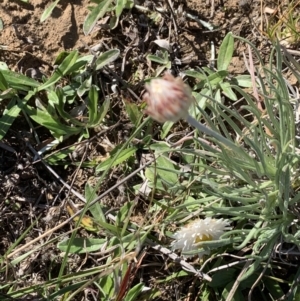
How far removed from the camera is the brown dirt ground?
7.68 ft

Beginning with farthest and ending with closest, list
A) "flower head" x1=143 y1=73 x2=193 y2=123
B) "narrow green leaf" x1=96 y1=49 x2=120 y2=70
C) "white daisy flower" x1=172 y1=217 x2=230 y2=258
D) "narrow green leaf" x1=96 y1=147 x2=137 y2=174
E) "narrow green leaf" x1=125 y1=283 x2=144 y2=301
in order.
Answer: "narrow green leaf" x1=96 y1=49 x2=120 y2=70 < "narrow green leaf" x1=96 y1=147 x2=137 y2=174 < "narrow green leaf" x1=125 y1=283 x2=144 y2=301 < "white daisy flower" x1=172 y1=217 x2=230 y2=258 < "flower head" x1=143 y1=73 x2=193 y2=123

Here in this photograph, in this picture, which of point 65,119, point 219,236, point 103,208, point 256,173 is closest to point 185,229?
point 219,236

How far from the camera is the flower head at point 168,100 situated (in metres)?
1.23

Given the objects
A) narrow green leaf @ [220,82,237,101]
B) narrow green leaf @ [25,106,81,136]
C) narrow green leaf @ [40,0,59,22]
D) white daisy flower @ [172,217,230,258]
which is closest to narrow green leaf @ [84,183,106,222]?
narrow green leaf @ [25,106,81,136]

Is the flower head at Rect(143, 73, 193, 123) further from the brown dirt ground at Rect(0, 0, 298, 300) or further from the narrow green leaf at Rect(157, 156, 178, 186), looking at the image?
the brown dirt ground at Rect(0, 0, 298, 300)

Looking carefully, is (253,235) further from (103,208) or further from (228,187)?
(103,208)

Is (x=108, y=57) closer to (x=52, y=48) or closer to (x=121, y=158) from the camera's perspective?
(x=52, y=48)

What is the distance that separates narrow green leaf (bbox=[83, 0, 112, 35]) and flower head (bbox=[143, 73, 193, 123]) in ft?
3.99

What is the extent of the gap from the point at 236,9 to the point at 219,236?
95 cm

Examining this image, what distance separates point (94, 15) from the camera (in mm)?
2387

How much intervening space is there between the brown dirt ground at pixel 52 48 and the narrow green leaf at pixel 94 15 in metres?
0.05

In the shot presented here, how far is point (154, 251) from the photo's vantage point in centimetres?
222

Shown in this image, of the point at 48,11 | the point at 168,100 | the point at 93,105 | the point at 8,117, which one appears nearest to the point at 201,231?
the point at 93,105

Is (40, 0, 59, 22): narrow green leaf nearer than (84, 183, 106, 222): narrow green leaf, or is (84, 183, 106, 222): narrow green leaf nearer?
(84, 183, 106, 222): narrow green leaf
